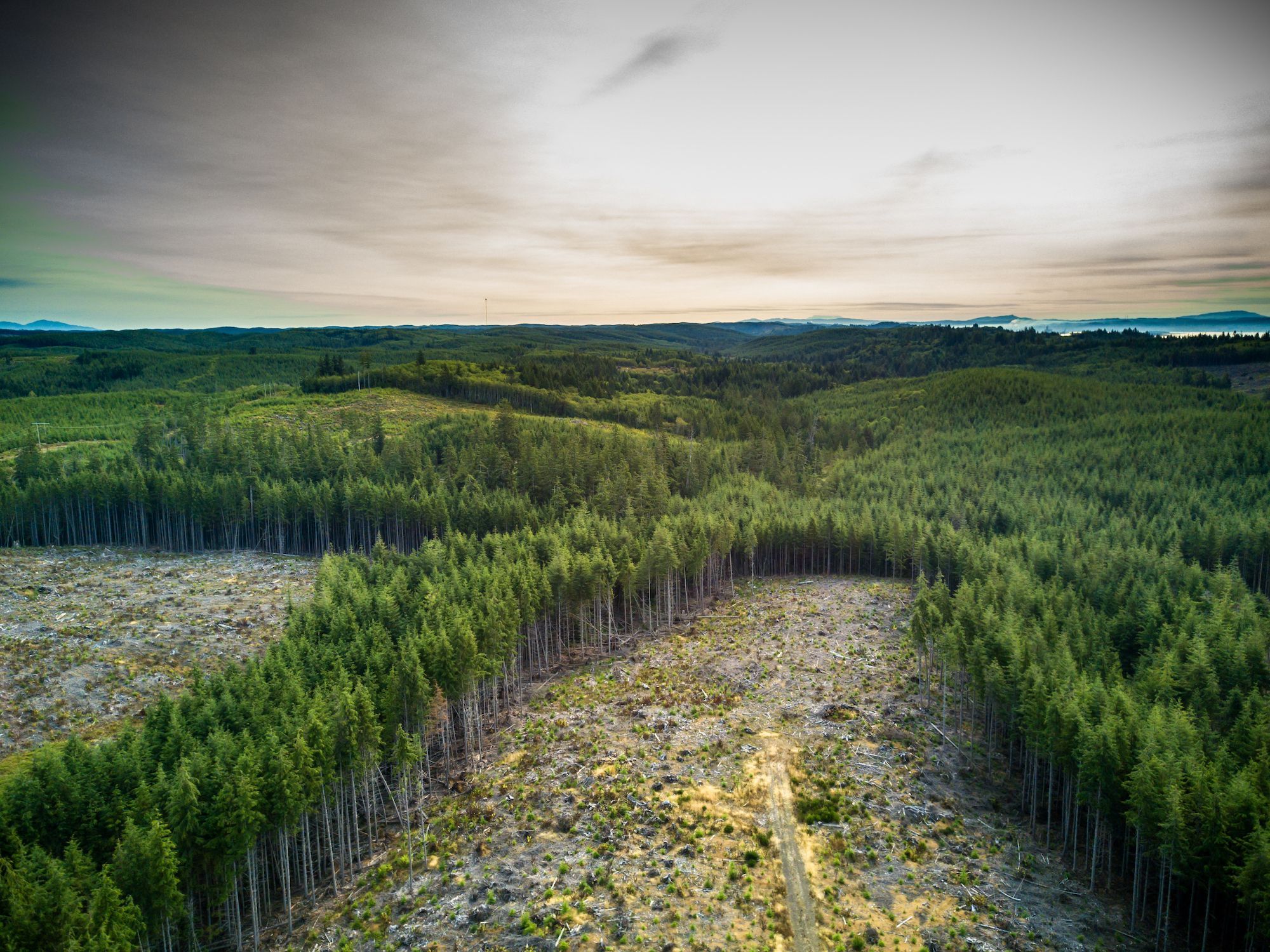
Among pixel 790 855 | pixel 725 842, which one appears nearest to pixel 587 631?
pixel 725 842

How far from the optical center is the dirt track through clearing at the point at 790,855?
30.0m

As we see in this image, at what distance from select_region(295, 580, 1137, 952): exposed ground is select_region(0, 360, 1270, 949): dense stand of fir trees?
3.78 meters

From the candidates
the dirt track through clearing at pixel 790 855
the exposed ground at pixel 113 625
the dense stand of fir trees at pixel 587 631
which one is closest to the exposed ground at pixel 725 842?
the dirt track through clearing at pixel 790 855

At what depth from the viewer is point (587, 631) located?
73625 mm

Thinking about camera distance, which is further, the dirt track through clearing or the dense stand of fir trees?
the dense stand of fir trees

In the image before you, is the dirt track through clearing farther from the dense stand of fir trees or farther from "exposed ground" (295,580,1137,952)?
the dense stand of fir trees

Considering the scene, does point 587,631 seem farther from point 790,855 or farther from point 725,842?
point 790,855

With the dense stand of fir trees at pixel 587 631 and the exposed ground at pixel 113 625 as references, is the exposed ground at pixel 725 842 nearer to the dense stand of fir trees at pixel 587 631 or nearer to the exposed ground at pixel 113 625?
the dense stand of fir trees at pixel 587 631

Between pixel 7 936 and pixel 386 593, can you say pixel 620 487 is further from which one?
pixel 7 936

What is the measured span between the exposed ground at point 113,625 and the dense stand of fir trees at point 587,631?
28.7 ft

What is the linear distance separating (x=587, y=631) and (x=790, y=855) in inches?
1609

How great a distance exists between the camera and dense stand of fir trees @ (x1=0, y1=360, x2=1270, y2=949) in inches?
1220

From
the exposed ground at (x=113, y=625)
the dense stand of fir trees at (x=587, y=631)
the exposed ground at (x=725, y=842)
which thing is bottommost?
the exposed ground at (x=725, y=842)

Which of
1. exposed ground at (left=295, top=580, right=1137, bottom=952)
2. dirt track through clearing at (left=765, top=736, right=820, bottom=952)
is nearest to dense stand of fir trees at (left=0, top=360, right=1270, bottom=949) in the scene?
exposed ground at (left=295, top=580, right=1137, bottom=952)
